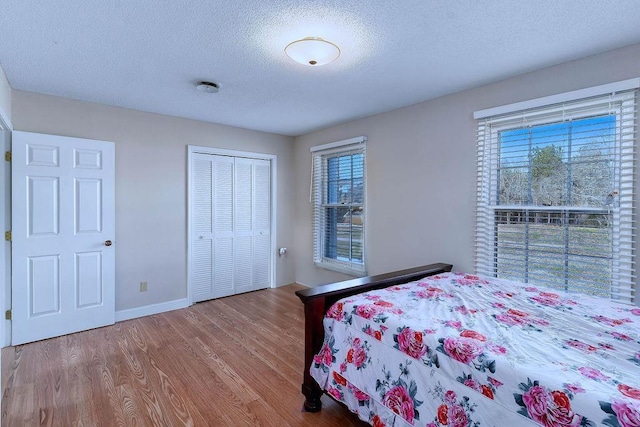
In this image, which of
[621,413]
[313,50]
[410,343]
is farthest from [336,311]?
[313,50]

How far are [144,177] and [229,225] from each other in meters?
1.22

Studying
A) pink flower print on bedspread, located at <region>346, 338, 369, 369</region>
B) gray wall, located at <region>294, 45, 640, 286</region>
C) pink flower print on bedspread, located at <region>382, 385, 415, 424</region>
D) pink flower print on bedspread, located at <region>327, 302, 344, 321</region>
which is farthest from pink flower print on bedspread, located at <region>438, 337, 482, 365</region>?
gray wall, located at <region>294, 45, 640, 286</region>

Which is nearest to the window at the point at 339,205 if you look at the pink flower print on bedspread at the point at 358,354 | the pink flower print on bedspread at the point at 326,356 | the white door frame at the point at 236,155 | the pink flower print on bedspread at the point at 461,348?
the white door frame at the point at 236,155

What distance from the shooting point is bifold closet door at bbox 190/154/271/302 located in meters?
4.11

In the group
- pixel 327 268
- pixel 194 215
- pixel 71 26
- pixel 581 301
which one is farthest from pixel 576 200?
pixel 194 215

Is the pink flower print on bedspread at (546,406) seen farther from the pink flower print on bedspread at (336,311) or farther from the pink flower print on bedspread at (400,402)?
the pink flower print on bedspread at (336,311)

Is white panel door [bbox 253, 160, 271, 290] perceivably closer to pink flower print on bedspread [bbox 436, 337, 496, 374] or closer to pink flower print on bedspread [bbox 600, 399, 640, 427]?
pink flower print on bedspread [bbox 436, 337, 496, 374]

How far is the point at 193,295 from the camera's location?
4066 mm

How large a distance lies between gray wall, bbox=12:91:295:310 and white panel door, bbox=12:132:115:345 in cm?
16

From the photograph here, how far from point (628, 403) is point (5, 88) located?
429 centimetres

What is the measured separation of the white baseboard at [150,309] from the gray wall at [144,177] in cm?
5

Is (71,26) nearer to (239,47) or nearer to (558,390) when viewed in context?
(239,47)

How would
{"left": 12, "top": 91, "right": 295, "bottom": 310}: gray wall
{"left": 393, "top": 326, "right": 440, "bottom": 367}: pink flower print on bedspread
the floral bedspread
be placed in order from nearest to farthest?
the floral bedspread
{"left": 393, "top": 326, "right": 440, "bottom": 367}: pink flower print on bedspread
{"left": 12, "top": 91, "right": 295, "bottom": 310}: gray wall

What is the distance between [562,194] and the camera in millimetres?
2350
